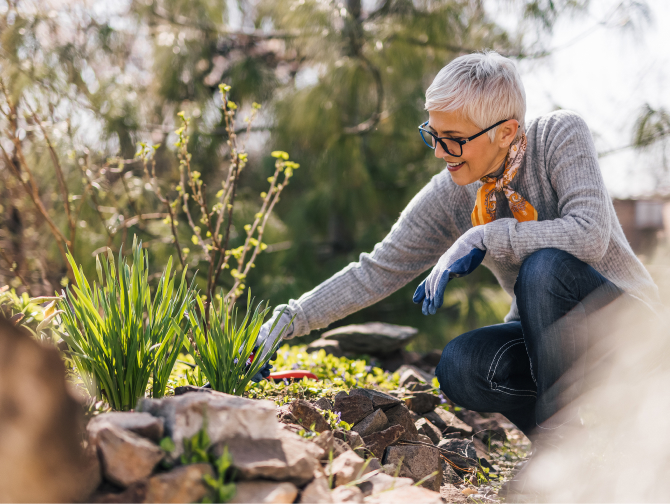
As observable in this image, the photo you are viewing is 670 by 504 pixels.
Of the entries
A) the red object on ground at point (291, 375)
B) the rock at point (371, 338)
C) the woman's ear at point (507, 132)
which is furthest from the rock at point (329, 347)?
the woman's ear at point (507, 132)

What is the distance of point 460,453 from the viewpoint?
1531mm

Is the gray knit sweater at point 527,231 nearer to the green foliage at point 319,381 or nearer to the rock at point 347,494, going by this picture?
the green foliage at point 319,381

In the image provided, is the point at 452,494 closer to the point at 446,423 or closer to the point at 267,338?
the point at 446,423

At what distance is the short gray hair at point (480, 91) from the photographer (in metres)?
1.37

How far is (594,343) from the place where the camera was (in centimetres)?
140

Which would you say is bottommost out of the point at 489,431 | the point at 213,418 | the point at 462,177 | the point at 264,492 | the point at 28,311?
the point at 489,431

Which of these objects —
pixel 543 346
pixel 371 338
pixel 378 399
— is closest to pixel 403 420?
pixel 378 399

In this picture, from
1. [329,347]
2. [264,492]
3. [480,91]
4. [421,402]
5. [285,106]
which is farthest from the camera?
[285,106]

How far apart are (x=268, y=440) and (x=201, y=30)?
3.12m

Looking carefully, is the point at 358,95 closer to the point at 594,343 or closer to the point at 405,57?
the point at 405,57

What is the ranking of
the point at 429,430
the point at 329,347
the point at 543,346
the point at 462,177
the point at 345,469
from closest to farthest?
the point at 345,469 < the point at 543,346 < the point at 462,177 < the point at 429,430 < the point at 329,347

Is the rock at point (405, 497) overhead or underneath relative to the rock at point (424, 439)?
overhead

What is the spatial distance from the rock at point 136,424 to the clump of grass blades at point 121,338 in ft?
0.81

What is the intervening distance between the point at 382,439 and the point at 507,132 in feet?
3.01
